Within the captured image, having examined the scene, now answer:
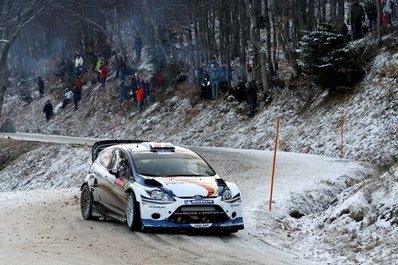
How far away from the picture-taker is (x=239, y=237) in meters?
11.8

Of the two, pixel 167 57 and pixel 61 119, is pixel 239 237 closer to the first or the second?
pixel 167 57

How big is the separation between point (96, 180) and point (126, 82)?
110 ft

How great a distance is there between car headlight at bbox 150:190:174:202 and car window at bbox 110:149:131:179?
1042 millimetres

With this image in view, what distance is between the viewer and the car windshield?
40.8 feet

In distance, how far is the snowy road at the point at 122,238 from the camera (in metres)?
9.74

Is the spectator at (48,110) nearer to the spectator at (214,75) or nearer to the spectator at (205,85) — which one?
the spectator at (205,85)

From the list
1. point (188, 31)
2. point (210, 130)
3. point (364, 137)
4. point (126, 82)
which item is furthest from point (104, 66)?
point (364, 137)

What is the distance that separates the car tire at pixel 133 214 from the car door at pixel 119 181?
258mm

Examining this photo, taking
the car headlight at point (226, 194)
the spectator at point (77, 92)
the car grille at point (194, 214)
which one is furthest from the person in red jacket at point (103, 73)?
the car grille at point (194, 214)

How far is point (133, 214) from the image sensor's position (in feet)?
38.3

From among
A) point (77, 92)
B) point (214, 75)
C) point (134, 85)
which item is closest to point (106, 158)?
point (214, 75)

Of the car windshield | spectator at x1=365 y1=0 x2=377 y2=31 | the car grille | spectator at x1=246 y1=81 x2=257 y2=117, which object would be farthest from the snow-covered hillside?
spectator at x1=365 y1=0 x2=377 y2=31

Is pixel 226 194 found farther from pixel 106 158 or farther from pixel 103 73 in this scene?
pixel 103 73

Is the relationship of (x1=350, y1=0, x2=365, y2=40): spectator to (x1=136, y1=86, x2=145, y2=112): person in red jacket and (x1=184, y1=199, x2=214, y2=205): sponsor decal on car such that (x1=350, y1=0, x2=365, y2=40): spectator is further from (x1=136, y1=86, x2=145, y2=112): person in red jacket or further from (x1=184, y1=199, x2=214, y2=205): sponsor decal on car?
(x1=184, y1=199, x2=214, y2=205): sponsor decal on car
